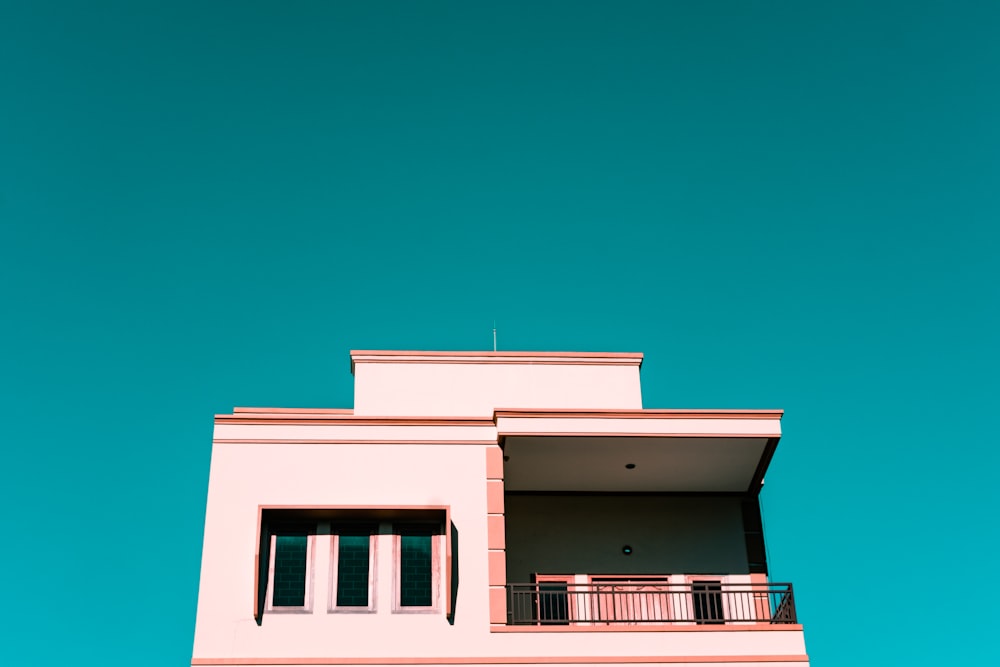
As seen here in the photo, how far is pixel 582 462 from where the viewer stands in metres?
21.4

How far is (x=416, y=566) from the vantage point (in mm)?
19531

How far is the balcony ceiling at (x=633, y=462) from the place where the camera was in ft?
68.0

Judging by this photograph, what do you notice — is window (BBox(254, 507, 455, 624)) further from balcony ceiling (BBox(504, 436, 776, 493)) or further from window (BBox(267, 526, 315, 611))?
balcony ceiling (BBox(504, 436, 776, 493))

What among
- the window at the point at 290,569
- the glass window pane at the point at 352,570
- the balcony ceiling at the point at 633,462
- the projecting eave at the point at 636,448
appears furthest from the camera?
the balcony ceiling at the point at 633,462

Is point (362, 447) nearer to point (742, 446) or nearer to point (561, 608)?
point (561, 608)

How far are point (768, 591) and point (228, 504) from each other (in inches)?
346

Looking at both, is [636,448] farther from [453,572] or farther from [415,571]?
[415,571]

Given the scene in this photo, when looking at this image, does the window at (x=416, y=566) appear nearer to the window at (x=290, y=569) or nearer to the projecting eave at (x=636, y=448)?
the window at (x=290, y=569)

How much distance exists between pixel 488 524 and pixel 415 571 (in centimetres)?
137

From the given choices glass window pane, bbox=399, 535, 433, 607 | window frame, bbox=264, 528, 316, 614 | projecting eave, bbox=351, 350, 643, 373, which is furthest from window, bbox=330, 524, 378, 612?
projecting eave, bbox=351, 350, 643, 373

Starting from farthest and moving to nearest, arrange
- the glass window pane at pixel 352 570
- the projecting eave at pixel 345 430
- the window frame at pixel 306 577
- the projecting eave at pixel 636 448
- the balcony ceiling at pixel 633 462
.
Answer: the balcony ceiling at pixel 633 462
the projecting eave at pixel 636 448
the projecting eave at pixel 345 430
the glass window pane at pixel 352 570
the window frame at pixel 306 577

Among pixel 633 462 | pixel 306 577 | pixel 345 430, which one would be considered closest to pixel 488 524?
pixel 345 430

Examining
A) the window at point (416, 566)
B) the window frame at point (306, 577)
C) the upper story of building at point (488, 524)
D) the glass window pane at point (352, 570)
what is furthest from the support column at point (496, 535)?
the window frame at point (306, 577)

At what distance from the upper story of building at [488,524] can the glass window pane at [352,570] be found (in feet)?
0.10
